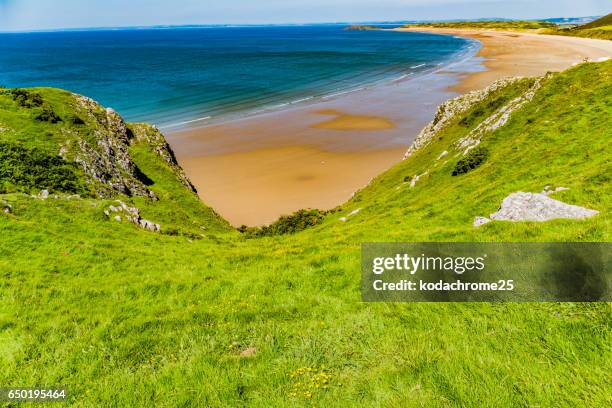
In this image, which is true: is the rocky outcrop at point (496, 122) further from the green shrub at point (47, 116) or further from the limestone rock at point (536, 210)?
the green shrub at point (47, 116)

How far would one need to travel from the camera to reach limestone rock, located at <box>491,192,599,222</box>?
1253cm

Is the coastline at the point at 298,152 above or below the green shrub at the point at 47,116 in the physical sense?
below

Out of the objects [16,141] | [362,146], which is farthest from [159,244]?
[362,146]

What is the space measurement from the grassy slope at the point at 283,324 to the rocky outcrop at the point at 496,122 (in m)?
10.4

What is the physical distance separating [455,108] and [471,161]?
21181 millimetres

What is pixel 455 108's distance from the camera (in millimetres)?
44406

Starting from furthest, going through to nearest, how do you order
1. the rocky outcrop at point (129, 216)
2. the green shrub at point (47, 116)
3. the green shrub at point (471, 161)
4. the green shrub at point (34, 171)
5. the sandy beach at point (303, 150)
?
the sandy beach at point (303, 150) < the green shrub at point (47, 116) < the green shrub at point (471, 161) < the rocky outcrop at point (129, 216) < the green shrub at point (34, 171)

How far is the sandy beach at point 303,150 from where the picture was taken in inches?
1703

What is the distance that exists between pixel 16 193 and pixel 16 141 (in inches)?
299

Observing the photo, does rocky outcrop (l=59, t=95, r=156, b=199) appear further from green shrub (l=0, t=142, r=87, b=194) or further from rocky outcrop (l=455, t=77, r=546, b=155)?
rocky outcrop (l=455, t=77, r=546, b=155)

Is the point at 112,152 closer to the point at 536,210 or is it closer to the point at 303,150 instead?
the point at 303,150

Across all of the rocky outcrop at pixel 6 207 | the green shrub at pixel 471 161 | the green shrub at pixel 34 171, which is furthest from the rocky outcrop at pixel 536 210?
the green shrub at pixel 34 171

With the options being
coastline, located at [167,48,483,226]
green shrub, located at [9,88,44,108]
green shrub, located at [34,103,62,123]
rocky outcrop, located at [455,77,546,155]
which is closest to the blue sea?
coastline, located at [167,48,483,226]

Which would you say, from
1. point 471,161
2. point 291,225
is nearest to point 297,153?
point 291,225
